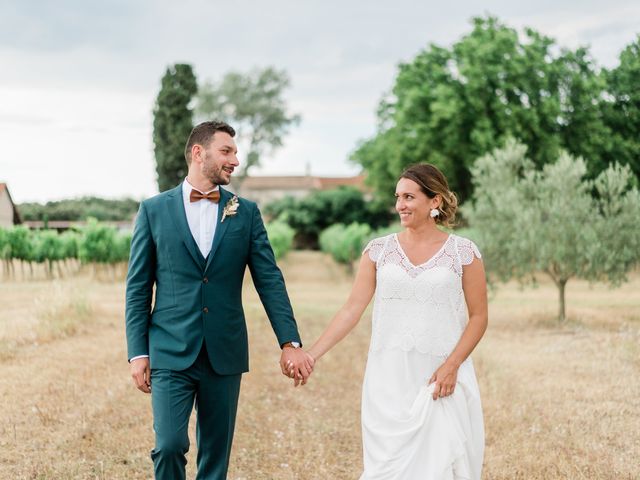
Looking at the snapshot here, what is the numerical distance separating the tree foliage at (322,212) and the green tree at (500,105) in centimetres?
1628

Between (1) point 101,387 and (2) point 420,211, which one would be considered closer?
(2) point 420,211

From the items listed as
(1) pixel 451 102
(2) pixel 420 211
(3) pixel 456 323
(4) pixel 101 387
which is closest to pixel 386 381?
(3) pixel 456 323

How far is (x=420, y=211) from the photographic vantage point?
4047 mm

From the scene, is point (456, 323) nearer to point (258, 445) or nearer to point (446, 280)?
point (446, 280)

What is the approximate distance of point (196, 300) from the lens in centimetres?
421

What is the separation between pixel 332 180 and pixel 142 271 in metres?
87.9

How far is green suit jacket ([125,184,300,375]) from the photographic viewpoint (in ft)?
13.8

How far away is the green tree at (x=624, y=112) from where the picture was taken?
23.5 meters

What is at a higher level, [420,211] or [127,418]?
[420,211]

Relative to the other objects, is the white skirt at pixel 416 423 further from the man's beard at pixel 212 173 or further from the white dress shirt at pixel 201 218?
the man's beard at pixel 212 173

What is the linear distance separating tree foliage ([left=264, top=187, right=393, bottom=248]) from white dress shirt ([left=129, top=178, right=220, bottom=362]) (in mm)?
45226

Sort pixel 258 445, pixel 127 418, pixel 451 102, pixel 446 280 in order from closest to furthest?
1. pixel 446 280
2. pixel 258 445
3. pixel 127 418
4. pixel 451 102

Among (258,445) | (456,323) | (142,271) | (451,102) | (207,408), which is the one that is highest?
(451,102)

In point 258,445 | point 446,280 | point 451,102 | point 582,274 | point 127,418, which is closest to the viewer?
point 446,280
